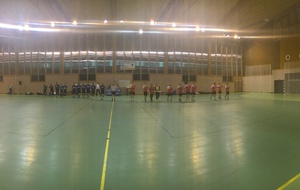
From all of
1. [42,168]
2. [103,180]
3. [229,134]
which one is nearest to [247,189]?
[103,180]

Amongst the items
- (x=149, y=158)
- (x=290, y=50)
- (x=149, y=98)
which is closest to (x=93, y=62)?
(x=149, y=98)

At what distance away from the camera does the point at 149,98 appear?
30.4 m

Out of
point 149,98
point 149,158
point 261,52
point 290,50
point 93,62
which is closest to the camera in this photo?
point 149,158

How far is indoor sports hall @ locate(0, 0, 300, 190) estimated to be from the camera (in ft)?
17.7

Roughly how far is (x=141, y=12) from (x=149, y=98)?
9.73m

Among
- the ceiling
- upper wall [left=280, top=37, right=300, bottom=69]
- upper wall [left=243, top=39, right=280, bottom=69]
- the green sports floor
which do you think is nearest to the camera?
the green sports floor

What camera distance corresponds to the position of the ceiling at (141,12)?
22656 millimetres

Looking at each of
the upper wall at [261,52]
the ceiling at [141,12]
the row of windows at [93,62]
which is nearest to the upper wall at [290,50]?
the upper wall at [261,52]

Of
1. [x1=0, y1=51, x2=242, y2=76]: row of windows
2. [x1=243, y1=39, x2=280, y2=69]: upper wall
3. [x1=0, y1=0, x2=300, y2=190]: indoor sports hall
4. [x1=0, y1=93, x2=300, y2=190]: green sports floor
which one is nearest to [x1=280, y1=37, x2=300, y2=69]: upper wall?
[x1=0, y1=0, x2=300, y2=190]: indoor sports hall

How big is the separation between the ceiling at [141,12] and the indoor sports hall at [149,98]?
0.12 metres

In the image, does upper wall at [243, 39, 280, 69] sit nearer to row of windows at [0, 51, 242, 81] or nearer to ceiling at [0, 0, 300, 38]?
row of windows at [0, 51, 242, 81]

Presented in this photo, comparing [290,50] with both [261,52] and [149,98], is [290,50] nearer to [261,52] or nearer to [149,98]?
[261,52]

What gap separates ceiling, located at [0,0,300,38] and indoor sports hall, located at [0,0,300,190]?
0.39ft

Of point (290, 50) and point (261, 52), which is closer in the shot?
point (290, 50)
